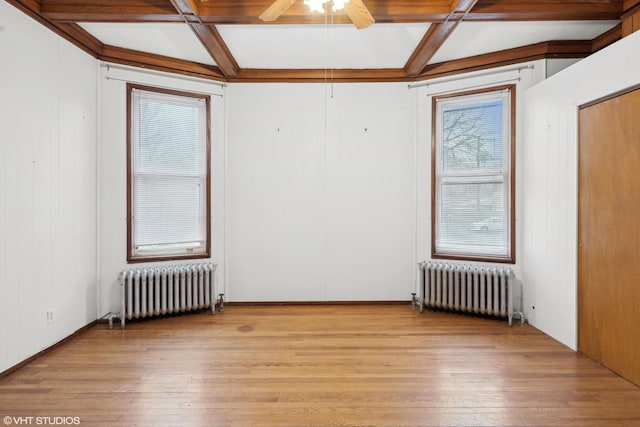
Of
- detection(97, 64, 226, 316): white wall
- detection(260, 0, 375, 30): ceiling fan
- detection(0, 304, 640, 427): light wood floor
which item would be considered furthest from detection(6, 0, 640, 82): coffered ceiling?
detection(0, 304, 640, 427): light wood floor

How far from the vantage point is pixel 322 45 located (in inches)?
150

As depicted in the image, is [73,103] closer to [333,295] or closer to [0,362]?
[0,362]

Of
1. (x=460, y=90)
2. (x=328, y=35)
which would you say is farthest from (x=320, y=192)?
(x=460, y=90)

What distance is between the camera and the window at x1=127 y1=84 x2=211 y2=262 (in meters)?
4.05

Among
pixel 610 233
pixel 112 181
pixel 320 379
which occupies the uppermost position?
pixel 112 181

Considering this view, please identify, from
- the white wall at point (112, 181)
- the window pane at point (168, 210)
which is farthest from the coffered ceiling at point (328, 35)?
the window pane at point (168, 210)

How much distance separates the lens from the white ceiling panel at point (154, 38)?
3461mm

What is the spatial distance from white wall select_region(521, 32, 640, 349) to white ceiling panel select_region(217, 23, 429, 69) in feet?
4.70

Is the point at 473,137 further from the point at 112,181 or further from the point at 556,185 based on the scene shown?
the point at 112,181

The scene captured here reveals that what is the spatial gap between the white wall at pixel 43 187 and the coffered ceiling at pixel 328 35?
1.09ft

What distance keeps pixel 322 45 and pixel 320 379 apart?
326 centimetres

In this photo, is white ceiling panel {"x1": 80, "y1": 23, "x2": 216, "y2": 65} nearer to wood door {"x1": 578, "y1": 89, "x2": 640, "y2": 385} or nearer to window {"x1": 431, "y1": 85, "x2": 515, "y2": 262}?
window {"x1": 431, "y1": 85, "x2": 515, "y2": 262}

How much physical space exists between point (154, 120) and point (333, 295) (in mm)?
3050

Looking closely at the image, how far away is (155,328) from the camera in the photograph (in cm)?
378
